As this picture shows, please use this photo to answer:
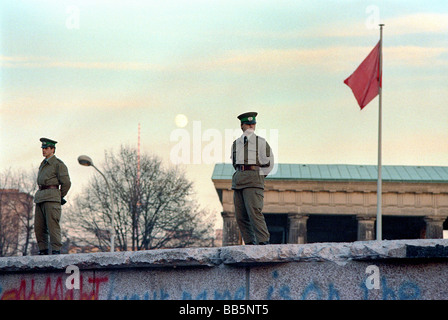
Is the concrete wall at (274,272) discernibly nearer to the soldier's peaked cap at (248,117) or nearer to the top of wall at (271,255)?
the top of wall at (271,255)

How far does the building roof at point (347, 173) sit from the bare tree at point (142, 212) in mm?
2700

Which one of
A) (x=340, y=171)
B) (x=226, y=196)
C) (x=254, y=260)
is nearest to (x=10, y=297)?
(x=254, y=260)

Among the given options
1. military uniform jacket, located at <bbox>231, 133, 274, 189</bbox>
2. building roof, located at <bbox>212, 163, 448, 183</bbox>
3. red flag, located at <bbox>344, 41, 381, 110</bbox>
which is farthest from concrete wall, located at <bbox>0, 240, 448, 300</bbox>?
building roof, located at <bbox>212, 163, 448, 183</bbox>

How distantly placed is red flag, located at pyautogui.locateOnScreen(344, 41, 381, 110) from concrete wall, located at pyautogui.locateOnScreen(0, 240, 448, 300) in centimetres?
1638

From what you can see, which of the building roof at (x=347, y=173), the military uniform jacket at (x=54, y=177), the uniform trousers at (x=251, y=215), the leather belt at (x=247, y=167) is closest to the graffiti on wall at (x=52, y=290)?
the uniform trousers at (x=251, y=215)

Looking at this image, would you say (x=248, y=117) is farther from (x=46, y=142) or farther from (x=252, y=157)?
(x=46, y=142)

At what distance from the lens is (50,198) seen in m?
12.2

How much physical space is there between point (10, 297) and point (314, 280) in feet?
13.7

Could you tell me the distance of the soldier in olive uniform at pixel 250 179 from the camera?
9.88 m

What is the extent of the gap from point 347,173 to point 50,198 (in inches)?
1341

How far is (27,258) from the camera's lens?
32.6 ft

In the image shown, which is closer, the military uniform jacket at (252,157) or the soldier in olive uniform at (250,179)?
the soldier in olive uniform at (250,179)

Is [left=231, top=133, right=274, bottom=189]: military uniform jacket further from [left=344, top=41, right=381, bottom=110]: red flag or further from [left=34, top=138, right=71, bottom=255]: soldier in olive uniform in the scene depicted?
[left=344, top=41, right=381, bottom=110]: red flag
